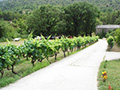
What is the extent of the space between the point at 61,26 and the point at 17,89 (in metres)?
39.3

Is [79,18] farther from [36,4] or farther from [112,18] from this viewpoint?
[36,4]

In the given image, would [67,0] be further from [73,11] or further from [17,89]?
[17,89]

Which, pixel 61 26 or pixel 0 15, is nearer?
pixel 61 26

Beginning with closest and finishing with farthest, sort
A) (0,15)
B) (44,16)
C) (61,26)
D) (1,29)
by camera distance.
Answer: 1. (1,29)
2. (61,26)
3. (44,16)
4. (0,15)

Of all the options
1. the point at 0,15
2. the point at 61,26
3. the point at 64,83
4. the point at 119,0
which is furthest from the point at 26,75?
the point at 119,0

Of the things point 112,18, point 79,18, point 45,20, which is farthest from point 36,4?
point 79,18

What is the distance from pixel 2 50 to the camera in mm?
5539

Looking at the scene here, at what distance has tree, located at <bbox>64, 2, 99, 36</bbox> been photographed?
44.1 m

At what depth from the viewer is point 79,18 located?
4378 centimetres

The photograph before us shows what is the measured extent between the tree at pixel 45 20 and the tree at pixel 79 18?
362 centimetres

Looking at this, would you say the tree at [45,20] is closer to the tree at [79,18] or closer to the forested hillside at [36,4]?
the tree at [79,18]

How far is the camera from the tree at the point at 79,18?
44.1 metres

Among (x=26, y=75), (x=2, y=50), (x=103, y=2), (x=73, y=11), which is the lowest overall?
(x=26, y=75)

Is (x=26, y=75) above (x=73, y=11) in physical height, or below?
below
